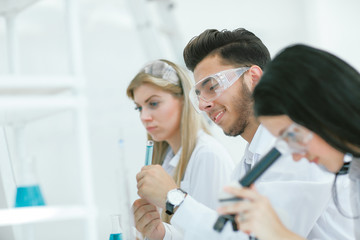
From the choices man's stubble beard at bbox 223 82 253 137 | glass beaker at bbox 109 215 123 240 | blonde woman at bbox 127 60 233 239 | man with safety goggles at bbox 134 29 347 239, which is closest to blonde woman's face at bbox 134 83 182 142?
Answer: blonde woman at bbox 127 60 233 239

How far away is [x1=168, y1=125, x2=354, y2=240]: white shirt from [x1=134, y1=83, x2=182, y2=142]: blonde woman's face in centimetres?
66

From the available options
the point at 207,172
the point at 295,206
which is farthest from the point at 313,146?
the point at 207,172

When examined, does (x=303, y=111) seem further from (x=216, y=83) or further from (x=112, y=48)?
(x=112, y=48)

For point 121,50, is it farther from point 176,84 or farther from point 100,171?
point 176,84

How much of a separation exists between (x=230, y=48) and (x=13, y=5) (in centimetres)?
76

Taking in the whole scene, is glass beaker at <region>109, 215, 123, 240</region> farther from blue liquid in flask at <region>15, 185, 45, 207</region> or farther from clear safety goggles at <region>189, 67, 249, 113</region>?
clear safety goggles at <region>189, 67, 249, 113</region>

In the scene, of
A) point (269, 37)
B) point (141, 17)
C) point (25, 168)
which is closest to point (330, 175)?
point (25, 168)

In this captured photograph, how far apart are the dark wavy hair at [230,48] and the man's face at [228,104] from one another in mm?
30

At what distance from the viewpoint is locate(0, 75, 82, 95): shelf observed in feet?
3.16

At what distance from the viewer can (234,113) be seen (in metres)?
1.61

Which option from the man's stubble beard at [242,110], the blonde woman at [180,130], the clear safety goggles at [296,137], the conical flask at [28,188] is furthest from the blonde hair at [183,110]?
the clear safety goggles at [296,137]

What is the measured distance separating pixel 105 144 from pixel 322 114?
7.05 ft

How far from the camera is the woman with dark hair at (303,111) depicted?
38.0 inches

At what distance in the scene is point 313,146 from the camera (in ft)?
3.35
